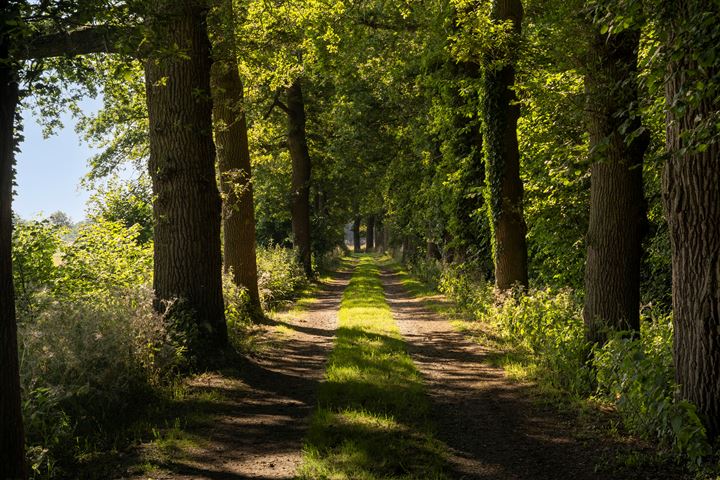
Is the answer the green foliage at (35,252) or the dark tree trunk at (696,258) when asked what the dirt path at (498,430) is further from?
the green foliage at (35,252)

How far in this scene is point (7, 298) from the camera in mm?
4297

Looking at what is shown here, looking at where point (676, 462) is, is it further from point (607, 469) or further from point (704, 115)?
point (704, 115)

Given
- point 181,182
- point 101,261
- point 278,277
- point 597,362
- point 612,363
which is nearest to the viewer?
point 612,363

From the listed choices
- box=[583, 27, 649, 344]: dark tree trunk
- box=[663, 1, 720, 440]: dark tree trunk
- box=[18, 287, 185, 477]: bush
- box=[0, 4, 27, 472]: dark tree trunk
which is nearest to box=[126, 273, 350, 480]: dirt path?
box=[18, 287, 185, 477]: bush

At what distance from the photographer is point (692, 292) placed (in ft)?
19.5

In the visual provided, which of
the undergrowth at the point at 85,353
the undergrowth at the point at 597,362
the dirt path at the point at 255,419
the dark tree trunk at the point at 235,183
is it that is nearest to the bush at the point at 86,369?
the undergrowth at the point at 85,353

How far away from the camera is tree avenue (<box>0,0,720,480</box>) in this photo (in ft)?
17.1

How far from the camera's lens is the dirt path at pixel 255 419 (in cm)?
564

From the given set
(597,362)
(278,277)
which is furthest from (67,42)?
(278,277)

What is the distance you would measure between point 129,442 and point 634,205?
7.31 metres

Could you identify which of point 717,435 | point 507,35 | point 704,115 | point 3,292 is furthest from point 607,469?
point 507,35

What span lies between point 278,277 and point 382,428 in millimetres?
13480

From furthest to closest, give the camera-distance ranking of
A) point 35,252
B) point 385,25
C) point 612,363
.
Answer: point 385,25
point 35,252
point 612,363

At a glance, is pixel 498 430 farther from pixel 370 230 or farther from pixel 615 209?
pixel 370 230
